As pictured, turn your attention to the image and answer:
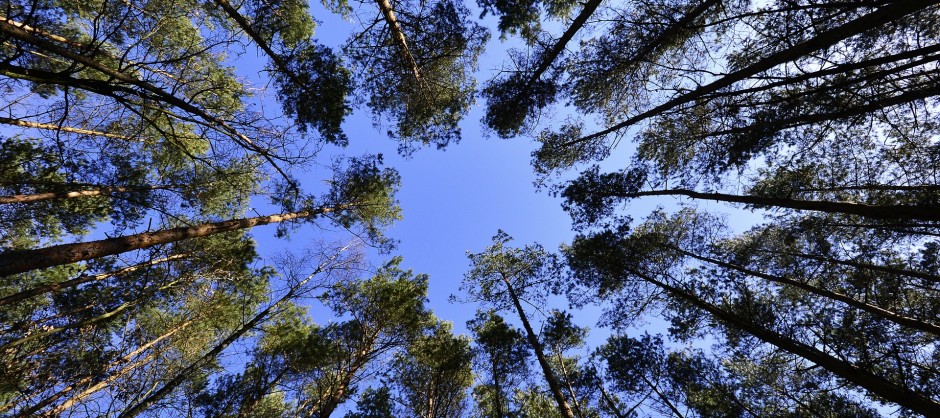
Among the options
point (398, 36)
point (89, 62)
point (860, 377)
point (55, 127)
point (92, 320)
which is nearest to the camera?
point (89, 62)

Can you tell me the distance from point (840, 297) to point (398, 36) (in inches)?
440

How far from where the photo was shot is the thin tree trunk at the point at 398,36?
7.34 metres

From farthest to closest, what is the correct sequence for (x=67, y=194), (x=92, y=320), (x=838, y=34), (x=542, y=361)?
(x=542, y=361) → (x=67, y=194) → (x=92, y=320) → (x=838, y=34)

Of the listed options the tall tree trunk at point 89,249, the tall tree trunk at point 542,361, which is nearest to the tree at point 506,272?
the tall tree trunk at point 542,361

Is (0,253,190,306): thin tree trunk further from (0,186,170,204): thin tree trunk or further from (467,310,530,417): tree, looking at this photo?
(467,310,530,417): tree

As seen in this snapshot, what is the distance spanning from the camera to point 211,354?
790 cm

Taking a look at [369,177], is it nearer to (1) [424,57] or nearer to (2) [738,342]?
(1) [424,57]

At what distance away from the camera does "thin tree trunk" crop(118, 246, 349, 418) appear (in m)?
6.70

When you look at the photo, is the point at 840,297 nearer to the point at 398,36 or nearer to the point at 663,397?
the point at 663,397

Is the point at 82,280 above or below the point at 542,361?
above

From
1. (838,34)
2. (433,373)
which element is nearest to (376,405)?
(433,373)

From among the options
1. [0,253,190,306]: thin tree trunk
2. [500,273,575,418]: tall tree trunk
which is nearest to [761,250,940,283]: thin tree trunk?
[500,273,575,418]: tall tree trunk

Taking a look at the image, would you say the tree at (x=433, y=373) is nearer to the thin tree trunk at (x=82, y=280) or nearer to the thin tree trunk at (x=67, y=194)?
the thin tree trunk at (x=82, y=280)

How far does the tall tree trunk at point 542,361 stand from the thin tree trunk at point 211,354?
5.79 m
